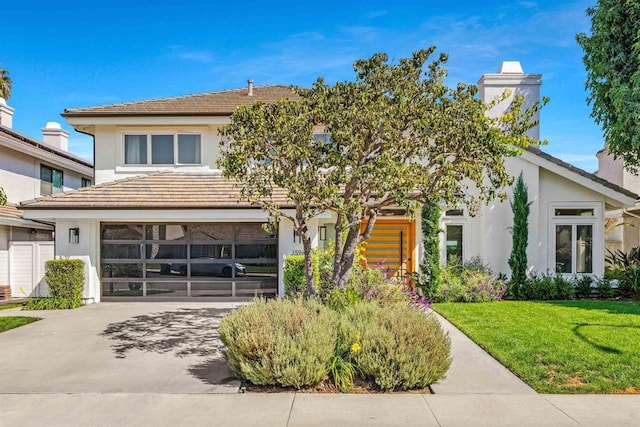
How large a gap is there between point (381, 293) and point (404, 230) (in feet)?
21.9

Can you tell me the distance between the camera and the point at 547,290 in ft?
42.8

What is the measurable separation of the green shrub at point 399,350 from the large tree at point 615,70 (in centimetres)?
987

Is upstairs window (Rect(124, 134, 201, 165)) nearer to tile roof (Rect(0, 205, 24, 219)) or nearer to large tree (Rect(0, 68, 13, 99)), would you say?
tile roof (Rect(0, 205, 24, 219))

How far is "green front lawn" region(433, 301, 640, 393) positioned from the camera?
6055 mm

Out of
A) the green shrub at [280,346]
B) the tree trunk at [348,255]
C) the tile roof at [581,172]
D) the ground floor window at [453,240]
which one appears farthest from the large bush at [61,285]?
the tile roof at [581,172]

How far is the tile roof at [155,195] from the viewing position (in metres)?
12.3

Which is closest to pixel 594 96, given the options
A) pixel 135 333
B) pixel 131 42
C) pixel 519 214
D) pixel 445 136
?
pixel 519 214

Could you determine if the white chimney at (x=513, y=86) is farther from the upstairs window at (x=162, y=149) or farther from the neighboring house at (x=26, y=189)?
the neighboring house at (x=26, y=189)

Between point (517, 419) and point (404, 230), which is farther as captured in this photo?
point (404, 230)

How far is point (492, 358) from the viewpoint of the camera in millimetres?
7176

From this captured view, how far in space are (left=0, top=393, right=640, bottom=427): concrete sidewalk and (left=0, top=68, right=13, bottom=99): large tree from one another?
1095 inches

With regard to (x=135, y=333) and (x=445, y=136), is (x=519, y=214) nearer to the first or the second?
(x=445, y=136)

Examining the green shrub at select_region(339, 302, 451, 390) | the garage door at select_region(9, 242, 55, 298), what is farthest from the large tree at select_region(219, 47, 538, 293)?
→ the garage door at select_region(9, 242, 55, 298)

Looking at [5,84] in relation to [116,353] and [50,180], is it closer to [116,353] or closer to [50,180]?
[50,180]
